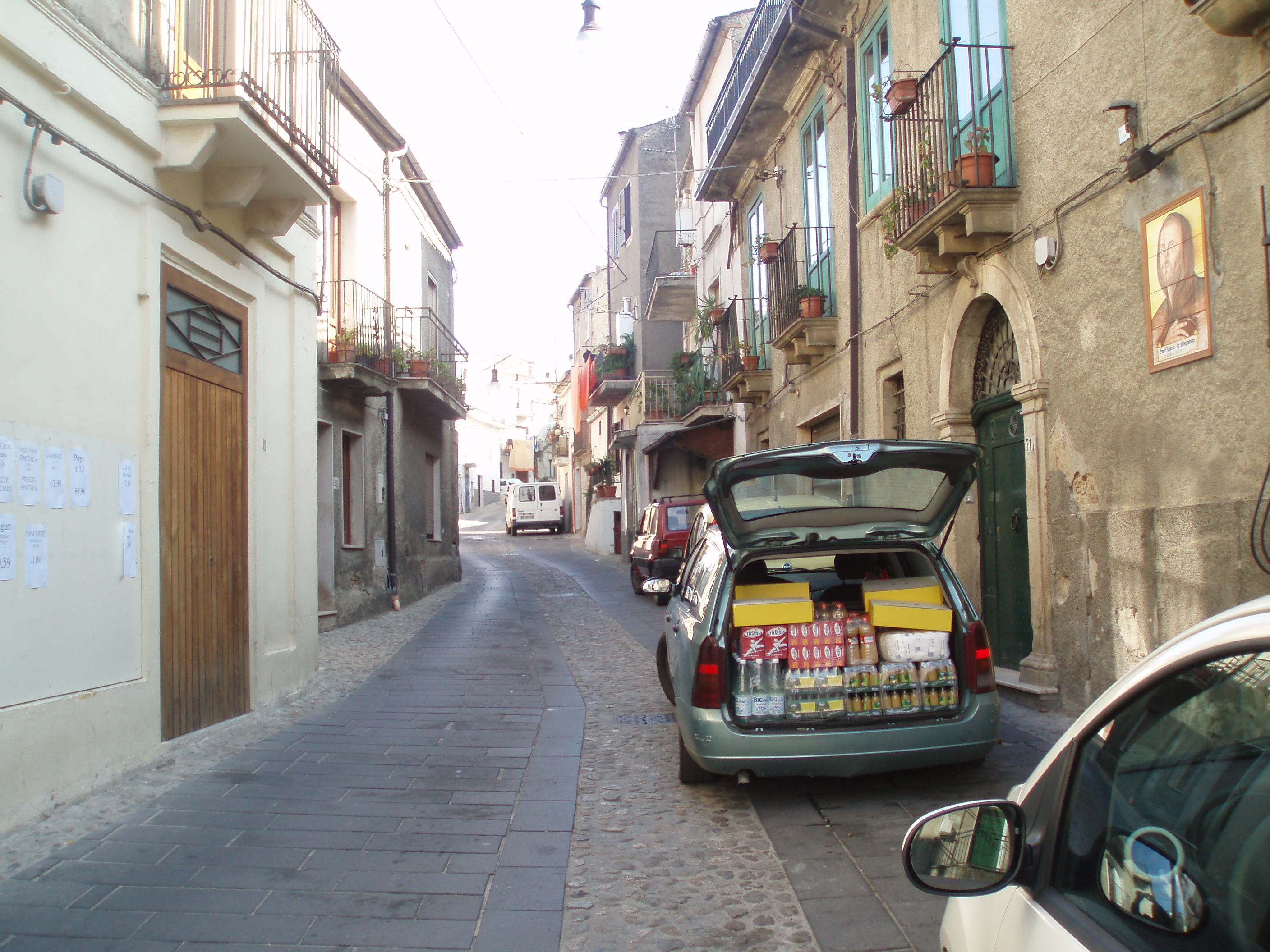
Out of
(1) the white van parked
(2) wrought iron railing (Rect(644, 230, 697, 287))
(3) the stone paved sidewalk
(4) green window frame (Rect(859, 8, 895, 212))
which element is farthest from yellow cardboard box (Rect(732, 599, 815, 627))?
(1) the white van parked

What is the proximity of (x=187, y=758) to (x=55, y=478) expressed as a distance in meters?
2.05

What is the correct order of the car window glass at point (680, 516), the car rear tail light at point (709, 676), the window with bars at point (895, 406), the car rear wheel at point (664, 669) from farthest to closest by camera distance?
the car window glass at point (680, 516)
the window with bars at point (895, 406)
the car rear wheel at point (664, 669)
the car rear tail light at point (709, 676)

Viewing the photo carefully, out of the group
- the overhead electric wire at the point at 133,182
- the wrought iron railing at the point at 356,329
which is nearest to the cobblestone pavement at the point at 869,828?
the overhead electric wire at the point at 133,182

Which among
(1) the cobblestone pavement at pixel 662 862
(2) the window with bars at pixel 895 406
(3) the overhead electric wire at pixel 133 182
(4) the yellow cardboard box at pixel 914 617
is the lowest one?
(1) the cobblestone pavement at pixel 662 862

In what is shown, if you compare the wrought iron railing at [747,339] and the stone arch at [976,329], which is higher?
the wrought iron railing at [747,339]

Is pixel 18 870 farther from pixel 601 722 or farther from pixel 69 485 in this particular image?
pixel 601 722

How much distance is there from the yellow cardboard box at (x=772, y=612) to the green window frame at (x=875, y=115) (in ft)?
21.1

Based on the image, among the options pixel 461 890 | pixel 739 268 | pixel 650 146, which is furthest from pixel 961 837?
pixel 650 146

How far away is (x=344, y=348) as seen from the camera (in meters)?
13.8

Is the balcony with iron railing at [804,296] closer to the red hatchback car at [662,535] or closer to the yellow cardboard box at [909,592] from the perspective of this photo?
the red hatchback car at [662,535]

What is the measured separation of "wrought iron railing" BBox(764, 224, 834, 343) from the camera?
501 inches

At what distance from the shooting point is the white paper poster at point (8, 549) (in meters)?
4.95

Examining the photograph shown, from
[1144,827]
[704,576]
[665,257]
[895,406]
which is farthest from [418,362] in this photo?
[1144,827]

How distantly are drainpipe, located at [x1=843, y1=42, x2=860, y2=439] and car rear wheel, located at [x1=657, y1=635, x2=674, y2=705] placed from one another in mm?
5246
